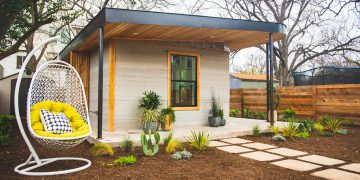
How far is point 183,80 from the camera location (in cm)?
705

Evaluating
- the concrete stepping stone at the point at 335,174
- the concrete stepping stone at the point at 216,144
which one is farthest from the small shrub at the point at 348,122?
the concrete stepping stone at the point at 335,174

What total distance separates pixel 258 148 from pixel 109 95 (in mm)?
3276

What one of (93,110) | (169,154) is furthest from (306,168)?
(93,110)

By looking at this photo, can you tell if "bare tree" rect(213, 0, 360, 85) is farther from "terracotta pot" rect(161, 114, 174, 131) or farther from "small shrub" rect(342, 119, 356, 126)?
"terracotta pot" rect(161, 114, 174, 131)

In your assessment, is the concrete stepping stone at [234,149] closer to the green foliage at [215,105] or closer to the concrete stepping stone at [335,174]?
the concrete stepping stone at [335,174]

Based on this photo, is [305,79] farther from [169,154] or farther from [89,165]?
[89,165]

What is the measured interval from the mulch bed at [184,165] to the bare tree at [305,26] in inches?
446

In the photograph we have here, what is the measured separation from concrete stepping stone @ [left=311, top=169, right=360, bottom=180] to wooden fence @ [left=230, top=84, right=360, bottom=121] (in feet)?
17.7

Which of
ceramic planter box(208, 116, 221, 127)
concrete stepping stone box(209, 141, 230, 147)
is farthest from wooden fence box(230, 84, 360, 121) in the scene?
concrete stepping stone box(209, 141, 230, 147)

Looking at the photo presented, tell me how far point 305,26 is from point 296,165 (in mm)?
14275

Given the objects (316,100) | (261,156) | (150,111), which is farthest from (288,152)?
(316,100)

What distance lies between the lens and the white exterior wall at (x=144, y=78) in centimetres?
629

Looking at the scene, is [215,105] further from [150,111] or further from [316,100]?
[316,100]

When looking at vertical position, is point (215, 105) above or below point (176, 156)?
above
